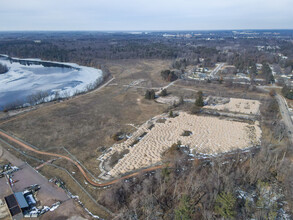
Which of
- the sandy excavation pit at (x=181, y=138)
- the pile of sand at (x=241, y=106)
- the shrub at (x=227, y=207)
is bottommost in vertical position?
the sandy excavation pit at (x=181, y=138)

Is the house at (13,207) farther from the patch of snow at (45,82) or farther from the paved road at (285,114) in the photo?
the paved road at (285,114)

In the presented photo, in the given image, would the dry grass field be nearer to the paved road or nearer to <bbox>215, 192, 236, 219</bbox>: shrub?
<bbox>215, 192, 236, 219</bbox>: shrub

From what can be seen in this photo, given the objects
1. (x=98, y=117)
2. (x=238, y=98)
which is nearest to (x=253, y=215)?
(x=98, y=117)

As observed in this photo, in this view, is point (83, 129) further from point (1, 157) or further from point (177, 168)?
point (177, 168)

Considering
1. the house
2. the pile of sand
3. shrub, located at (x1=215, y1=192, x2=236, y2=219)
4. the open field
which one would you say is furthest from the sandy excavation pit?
shrub, located at (x1=215, y1=192, x2=236, y2=219)

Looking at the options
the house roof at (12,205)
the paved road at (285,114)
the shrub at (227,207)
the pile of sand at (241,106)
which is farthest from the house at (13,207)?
the pile of sand at (241,106)

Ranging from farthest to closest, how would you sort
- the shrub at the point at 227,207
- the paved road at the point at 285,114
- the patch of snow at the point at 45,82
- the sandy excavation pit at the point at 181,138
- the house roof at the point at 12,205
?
the patch of snow at the point at 45,82 → the paved road at the point at 285,114 → the sandy excavation pit at the point at 181,138 → the house roof at the point at 12,205 → the shrub at the point at 227,207

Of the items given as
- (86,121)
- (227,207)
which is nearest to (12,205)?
(227,207)
